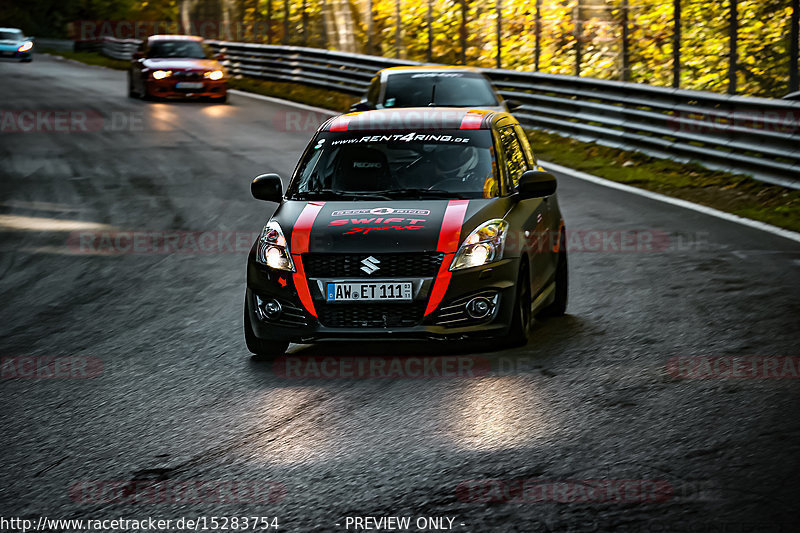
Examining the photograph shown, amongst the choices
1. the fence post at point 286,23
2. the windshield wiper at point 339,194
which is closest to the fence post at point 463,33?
the fence post at point 286,23

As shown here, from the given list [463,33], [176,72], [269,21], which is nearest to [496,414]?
[463,33]

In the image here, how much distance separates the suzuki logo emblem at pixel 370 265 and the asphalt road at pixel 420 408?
0.66m

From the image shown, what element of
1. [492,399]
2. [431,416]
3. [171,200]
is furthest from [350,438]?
[171,200]

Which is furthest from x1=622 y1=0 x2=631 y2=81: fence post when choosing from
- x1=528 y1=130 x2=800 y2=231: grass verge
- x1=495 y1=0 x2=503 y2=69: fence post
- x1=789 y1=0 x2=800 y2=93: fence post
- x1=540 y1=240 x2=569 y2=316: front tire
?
x1=540 y1=240 x2=569 y2=316: front tire

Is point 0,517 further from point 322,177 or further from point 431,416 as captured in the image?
point 322,177

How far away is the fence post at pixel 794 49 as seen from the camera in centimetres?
1563

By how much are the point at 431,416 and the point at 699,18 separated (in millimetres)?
13984

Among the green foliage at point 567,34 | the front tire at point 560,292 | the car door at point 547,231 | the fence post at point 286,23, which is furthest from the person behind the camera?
the fence post at point 286,23

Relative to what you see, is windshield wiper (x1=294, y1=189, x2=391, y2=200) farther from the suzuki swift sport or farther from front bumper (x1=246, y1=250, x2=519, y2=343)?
front bumper (x1=246, y1=250, x2=519, y2=343)

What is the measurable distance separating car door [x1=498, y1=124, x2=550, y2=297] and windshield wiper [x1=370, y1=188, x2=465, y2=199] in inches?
17.2

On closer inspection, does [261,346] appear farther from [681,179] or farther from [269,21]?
[269,21]

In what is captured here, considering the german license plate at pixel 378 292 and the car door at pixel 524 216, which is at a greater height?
the car door at pixel 524 216

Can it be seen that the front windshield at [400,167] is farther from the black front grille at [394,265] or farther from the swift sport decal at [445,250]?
the black front grille at [394,265]

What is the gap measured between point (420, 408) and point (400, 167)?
2409 millimetres
